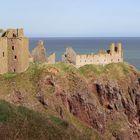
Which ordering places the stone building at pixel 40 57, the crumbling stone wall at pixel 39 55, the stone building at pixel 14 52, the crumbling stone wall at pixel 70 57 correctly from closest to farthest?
the stone building at pixel 14 52 → the stone building at pixel 40 57 → the crumbling stone wall at pixel 70 57 → the crumbling stone wall at pixel 39 55

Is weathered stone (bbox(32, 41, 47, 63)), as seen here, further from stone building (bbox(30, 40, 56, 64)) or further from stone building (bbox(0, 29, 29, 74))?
stone building (bbox(0, 29, 29, 74))

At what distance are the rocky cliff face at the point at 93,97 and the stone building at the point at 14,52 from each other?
7.05 ft

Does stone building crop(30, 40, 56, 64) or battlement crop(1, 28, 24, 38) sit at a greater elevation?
battlement crop(1, 28, 24, 38)

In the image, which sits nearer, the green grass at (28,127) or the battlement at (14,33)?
the green grass at (28,127)

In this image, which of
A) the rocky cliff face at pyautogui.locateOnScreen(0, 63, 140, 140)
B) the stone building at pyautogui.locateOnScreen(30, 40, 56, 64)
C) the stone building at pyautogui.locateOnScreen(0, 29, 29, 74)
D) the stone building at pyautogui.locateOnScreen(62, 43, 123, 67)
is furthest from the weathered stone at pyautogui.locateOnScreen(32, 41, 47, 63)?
the stone building at pyautogui.locateOnScreen(0, 29, 29, 74)

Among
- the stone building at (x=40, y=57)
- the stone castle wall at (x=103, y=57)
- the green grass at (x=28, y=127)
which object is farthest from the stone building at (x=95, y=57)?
the green grass at (x=28, y=127)

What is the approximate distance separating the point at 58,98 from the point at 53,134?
32053 mm

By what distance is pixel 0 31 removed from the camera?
5619 cm

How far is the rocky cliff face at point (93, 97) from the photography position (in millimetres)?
52500

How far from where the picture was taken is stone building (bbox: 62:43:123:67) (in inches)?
2370

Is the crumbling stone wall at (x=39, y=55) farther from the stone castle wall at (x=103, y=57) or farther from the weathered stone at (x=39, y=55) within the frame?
the stone castle wall at (x=103, y=57)

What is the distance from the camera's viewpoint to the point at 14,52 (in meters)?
53.9

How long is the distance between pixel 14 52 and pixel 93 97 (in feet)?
33.9

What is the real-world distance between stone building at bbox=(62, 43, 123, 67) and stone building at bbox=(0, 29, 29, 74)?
757 cm
